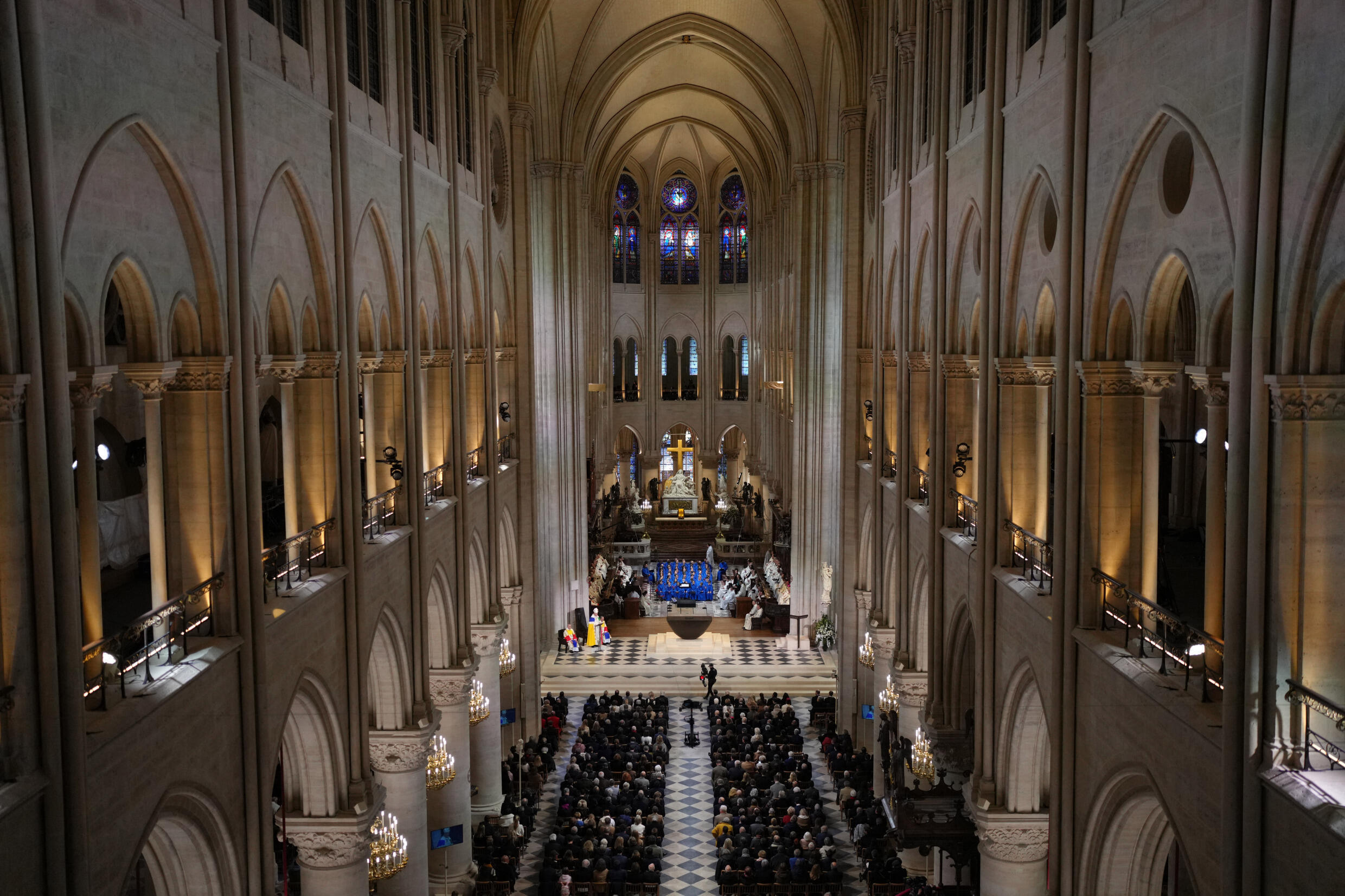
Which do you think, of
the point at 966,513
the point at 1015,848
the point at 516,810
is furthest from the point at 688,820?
the point at 1015,848

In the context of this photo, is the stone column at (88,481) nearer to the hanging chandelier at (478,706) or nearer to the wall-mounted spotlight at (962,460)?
the wall-mounted spotlight at (962,460)

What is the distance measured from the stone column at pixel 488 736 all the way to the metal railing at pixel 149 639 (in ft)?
41.9

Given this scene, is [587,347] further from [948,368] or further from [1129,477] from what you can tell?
[1129,477]

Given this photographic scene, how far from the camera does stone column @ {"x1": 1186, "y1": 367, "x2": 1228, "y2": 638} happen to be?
993 centimetres

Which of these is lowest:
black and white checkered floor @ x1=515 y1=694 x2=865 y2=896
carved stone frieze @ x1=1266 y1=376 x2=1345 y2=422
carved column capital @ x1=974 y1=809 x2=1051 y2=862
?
black and white checkered floor @ x1=515 y1=694 x2=865 y2=896

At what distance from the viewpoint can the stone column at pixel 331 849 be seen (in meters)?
14.8

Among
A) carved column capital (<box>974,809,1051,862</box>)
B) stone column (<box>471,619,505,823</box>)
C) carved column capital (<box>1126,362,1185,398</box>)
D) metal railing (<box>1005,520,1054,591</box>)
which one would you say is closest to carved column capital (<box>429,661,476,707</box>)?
stone column (<box>471,619,505,823</box>)

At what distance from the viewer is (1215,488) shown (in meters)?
10.4

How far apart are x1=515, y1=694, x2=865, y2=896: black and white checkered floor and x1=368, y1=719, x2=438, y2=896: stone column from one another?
381cm

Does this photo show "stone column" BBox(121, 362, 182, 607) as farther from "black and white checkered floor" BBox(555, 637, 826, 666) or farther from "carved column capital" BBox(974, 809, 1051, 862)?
"black and white checkered floor" BBox(555, 637, 826, 666)

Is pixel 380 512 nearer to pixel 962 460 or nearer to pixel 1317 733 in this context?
pixel 962 460

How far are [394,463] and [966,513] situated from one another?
29.0ft

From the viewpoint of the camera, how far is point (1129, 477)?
12.5m

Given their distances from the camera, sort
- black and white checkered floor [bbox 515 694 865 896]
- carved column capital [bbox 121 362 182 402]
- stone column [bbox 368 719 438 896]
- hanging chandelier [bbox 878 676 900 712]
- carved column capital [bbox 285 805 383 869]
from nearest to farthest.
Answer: carved column capital [bbox 121 362 182 402] < carved column capital [bbox 285 805 383 869] < stone column [bbox 368 719 438 896] < black and white checkered floor [bbox 515 694 865 896] < hanging chandelier [bbox 878 676 900 712]
